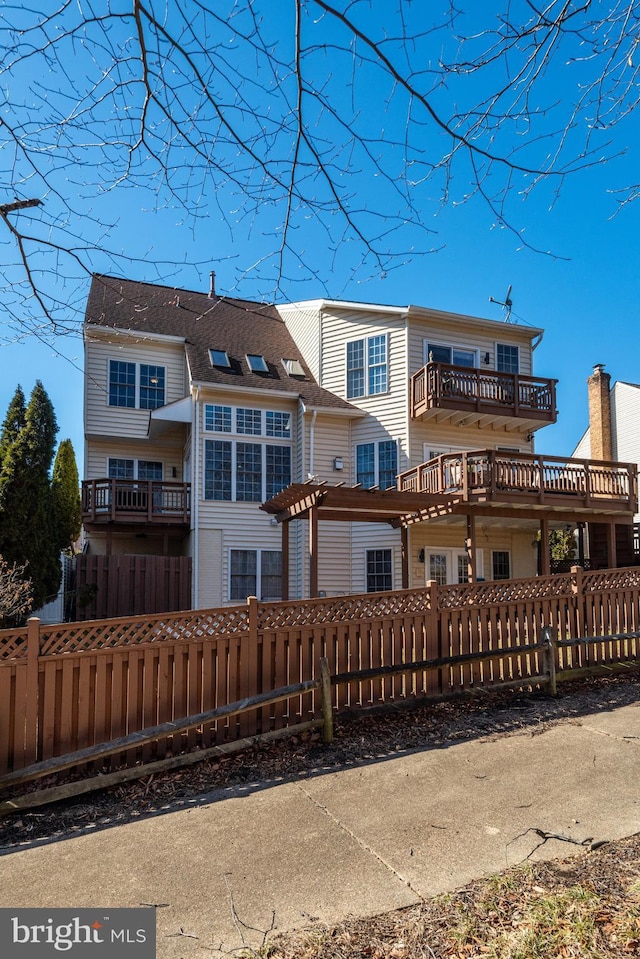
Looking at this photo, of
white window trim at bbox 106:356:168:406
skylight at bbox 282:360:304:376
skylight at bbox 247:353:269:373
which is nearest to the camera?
white window trim at bbox 106:356:168:406

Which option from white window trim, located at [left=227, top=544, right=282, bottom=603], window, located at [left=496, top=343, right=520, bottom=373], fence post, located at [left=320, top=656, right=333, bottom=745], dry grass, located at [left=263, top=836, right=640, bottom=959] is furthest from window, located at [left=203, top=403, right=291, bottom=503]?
dry grass, located at [left=263, top=836, right=640, bottom=959]

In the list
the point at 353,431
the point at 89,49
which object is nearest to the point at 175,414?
the point at 353,431

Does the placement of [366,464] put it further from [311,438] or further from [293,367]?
[293,367]

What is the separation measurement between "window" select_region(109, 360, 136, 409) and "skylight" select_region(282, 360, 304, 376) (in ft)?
15.5

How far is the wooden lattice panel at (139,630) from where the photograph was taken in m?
5.26

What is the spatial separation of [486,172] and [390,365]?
14808mm

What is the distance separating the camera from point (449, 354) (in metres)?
18.6

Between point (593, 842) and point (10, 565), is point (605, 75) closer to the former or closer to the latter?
point (593, 842)

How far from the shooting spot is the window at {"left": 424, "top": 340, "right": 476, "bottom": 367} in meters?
18.3

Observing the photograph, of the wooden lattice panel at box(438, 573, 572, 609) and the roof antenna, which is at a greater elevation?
the roof antenna

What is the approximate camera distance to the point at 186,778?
5.22 m

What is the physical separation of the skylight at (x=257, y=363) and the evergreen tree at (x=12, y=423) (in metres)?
6.94

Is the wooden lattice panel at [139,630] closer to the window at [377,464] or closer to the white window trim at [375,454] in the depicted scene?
the window at [377,464]

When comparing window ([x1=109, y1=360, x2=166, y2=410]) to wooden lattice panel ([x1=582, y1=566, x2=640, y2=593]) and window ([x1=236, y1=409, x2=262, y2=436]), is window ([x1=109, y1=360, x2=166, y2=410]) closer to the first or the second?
window ([x1=236, y1=409, x2=262, y2=436])
